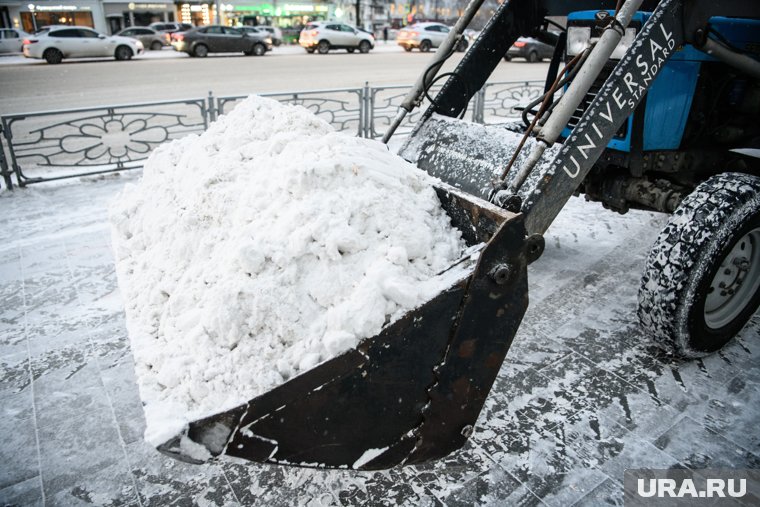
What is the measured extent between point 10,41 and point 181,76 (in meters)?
12.4

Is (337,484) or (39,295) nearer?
(337,484)

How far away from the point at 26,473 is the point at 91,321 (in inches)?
55.7

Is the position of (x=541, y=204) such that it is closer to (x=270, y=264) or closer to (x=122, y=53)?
(x=270, y=264)

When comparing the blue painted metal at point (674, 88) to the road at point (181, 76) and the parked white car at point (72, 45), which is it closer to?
the road at point (181, 76)

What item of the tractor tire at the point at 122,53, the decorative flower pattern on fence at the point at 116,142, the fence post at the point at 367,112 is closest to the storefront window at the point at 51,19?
the tractor tire at the point at 122,53

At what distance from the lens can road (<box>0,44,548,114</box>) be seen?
1284 cm

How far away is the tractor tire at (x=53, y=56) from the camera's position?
20594 millimetres

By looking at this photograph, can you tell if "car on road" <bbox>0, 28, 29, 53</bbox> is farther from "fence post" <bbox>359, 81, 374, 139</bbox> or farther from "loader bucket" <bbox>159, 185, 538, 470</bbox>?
"loader bucket" <bbox>159, 185, 538, 470</bbox>

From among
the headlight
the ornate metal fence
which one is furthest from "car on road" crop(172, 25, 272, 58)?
the headlight

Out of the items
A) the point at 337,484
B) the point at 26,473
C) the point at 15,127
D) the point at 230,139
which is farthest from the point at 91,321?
the point at 15,127

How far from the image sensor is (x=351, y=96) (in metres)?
13.0

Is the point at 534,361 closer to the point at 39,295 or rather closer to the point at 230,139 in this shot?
the point at 230,139

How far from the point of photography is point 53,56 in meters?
20.8

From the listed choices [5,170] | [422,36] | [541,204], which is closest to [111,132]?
[5,170]
